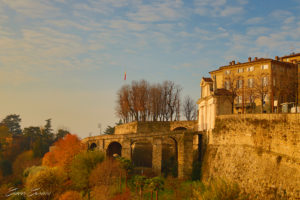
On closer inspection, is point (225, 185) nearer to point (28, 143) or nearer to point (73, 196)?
point (73, 196)

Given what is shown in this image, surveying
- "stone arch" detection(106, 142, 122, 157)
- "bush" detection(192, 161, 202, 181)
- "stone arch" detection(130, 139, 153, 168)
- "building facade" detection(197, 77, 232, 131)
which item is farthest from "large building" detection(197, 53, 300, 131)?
"stone arch" detection(106, 142, 122, 157)

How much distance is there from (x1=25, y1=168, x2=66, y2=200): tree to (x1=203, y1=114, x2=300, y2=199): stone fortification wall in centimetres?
2161

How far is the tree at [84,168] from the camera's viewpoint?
45.8 m

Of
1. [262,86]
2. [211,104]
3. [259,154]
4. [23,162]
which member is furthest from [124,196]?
[23,162]

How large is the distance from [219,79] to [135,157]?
21.7m

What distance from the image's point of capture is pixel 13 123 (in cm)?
11431

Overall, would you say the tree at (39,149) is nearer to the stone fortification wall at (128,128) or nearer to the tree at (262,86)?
the stone fortification wall at (128,128)

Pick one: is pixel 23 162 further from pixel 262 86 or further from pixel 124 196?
pixel 262 86

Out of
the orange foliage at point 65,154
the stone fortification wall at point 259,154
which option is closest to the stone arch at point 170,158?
the stone fortification wall at point 259,154

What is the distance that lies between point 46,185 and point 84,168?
5774mm

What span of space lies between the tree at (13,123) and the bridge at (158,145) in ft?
199

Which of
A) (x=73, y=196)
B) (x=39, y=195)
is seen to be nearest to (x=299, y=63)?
(x=73, y=196)

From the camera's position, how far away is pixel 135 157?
2185 inches

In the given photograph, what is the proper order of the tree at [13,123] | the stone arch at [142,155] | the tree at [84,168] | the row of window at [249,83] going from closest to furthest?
the tree at [84,168]
the stone arch at [142,155]
the row of window at [249,83]
the tree at [13,123]
